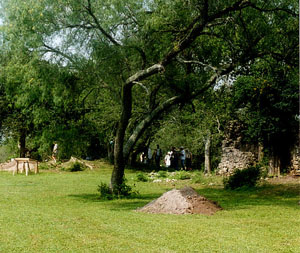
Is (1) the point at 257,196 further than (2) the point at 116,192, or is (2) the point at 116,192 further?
(1) the point at 257,196

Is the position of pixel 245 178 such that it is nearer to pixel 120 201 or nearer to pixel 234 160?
pixel 234 160

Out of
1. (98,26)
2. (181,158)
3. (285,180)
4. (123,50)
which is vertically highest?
(98,26)

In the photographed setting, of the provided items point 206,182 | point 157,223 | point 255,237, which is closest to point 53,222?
point 157,223

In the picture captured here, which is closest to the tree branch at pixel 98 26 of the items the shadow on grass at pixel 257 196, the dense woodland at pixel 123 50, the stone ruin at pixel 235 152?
the dense woodland at pixel 123 50

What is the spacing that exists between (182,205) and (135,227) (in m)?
2.45

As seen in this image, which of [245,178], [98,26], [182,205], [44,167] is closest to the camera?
[182,205]

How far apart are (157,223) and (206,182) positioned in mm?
11807

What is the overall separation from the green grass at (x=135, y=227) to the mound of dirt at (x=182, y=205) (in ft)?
1.39

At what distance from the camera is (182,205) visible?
10.9 m

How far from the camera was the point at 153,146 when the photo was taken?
166ft

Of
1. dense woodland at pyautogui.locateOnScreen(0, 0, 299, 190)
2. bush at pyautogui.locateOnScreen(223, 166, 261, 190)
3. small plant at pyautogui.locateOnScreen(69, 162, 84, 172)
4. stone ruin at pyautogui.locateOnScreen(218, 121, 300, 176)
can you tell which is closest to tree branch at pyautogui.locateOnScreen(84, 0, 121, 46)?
dense woodland at pyautogui.locateOnScreen(0, 0, 299, 190)

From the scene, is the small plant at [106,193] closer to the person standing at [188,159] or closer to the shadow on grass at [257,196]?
the shadow on grass at [257,196]

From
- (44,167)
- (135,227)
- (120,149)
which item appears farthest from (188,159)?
(135,227)

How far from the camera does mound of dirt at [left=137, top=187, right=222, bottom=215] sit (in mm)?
10789
